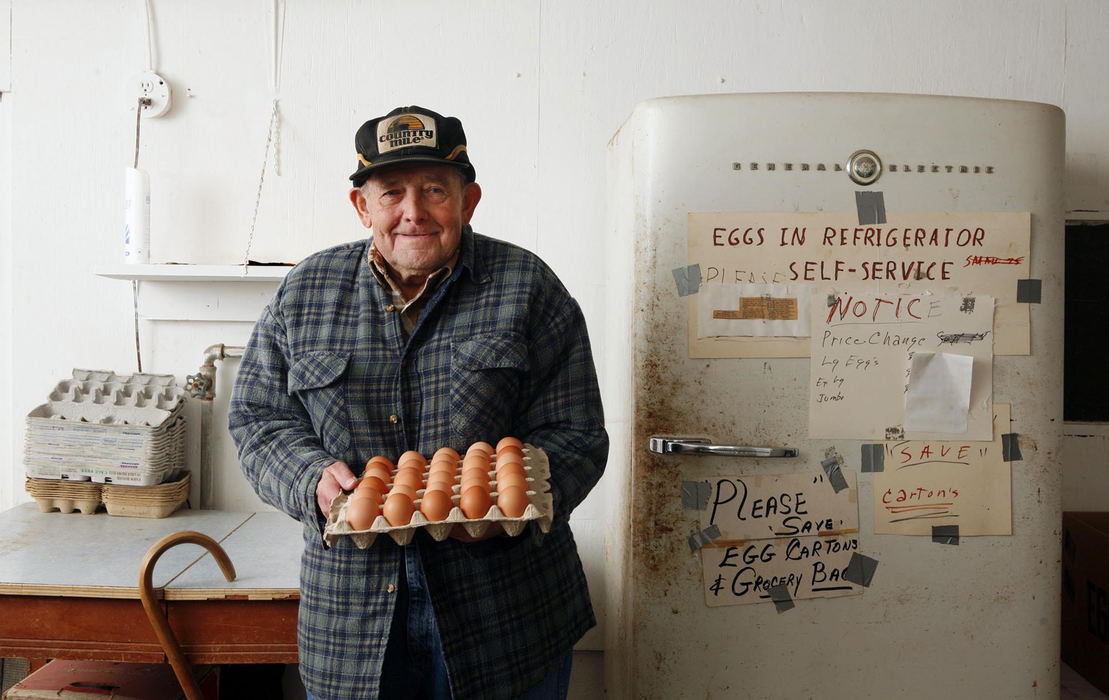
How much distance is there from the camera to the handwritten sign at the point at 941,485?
159 cm

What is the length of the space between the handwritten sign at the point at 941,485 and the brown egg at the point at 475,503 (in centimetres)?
97

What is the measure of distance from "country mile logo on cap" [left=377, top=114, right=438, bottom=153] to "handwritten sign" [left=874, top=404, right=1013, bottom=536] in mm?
1159

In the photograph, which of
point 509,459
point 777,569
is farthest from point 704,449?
point 509,459

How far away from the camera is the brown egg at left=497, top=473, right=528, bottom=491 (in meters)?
1.08

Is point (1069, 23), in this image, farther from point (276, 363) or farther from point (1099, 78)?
point (276, 363)

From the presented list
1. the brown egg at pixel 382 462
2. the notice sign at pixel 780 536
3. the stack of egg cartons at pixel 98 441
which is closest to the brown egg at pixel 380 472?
the brown egg at pixel 382 462

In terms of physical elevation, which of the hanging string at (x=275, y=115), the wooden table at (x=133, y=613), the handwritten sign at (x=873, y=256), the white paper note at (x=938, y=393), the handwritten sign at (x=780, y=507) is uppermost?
the hanging string at (x=275, y=115)

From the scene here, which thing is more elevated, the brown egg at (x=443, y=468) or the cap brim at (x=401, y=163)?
the cap brim at (x=401, y=163)

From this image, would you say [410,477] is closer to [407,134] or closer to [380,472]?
[380,472]

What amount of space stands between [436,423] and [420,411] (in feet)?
0.12

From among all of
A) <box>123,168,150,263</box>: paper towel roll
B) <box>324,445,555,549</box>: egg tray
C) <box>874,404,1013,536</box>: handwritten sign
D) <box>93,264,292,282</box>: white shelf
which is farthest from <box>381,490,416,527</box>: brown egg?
<box>123,168,150,263</box>: paper towel roll

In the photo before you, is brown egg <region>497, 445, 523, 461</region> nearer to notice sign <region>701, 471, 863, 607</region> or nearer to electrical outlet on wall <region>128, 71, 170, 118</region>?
notice sign <region>701, 471, 863, 607</region>

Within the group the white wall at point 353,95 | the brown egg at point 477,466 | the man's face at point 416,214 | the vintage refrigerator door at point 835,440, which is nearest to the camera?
the brown egg at point 477,466

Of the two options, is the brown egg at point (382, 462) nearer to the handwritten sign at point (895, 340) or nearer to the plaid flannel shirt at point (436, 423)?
the plaid flannel shirt at point (436, 423)
